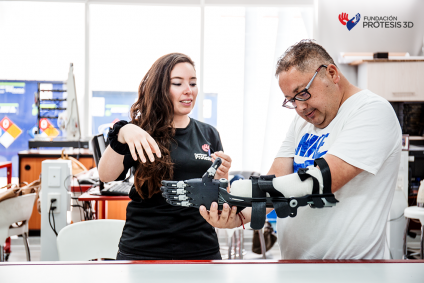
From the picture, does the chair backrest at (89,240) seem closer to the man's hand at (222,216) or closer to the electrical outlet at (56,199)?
the man's hand at (222,216)

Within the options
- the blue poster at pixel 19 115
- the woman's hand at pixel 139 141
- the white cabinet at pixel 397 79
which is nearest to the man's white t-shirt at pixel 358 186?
the woman's hand at pixel 139 141

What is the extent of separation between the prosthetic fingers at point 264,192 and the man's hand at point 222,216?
0.02 m

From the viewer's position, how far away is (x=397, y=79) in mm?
3922

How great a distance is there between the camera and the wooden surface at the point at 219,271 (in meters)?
0.96

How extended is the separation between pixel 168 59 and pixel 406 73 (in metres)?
3.23

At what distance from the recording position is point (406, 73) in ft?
12.9

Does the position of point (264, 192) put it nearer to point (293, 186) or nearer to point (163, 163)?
point (293, 186)

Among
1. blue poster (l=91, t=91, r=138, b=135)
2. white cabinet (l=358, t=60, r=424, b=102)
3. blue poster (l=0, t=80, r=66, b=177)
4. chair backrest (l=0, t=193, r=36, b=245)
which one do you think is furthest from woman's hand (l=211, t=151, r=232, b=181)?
blue poster (l=0, t=80, r=66, b=177)

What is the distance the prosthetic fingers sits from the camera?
42.6 inches

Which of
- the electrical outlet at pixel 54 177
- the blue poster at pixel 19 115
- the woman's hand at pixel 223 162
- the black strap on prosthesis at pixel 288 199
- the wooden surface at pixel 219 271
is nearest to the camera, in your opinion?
the wooden surface at pixel 219 271

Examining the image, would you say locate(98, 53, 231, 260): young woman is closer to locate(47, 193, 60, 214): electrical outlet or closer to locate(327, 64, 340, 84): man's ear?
locate(327, 64, 340, 84): man's ear

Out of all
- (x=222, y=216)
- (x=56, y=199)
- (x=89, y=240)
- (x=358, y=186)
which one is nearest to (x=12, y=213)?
(x=56, y=199)

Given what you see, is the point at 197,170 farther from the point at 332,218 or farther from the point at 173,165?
the point at 332,218

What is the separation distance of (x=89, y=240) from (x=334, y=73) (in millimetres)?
1334
